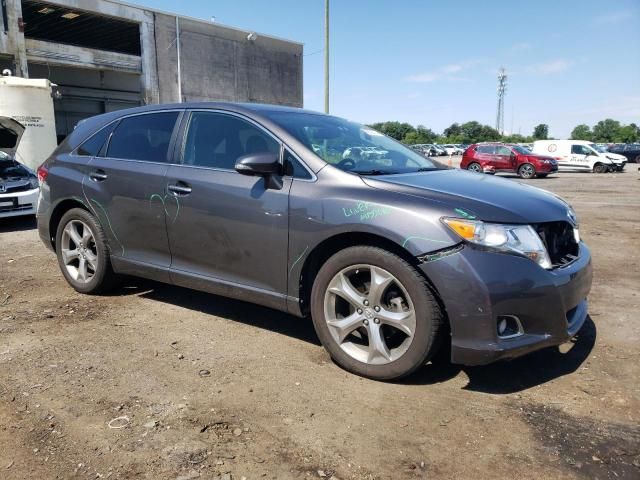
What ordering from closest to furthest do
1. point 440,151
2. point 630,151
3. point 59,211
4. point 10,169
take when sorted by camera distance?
point 59,211
point 10,169
point 630,151
point 440,151

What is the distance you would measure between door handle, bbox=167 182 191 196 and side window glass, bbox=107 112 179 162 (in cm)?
31

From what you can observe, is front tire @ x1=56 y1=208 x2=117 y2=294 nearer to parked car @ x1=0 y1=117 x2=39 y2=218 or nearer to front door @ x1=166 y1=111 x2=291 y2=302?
front door @ x1=166 y1=111 x2=291 y2=302

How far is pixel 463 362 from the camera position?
9.46 feet

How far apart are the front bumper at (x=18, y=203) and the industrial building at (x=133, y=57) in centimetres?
1726

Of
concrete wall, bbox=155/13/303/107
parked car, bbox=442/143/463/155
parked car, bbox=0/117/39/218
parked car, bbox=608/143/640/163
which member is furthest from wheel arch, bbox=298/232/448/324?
parked car, bbox=442/143/463/155

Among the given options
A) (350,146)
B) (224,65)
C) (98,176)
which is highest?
(224,65)

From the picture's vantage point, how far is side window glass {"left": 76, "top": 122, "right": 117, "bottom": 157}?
4633 mm

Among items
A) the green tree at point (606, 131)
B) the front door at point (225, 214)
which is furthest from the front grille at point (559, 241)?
the green tree at point (606, 131)

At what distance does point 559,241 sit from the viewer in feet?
10.5

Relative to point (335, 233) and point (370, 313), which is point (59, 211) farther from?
point (370, 313)

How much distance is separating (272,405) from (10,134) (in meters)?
13.0

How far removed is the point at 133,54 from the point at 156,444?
32.9 metres

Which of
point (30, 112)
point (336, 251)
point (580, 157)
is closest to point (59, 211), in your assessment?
point (336, 251)

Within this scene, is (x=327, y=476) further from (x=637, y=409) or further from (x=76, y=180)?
(x=76, y=180)
